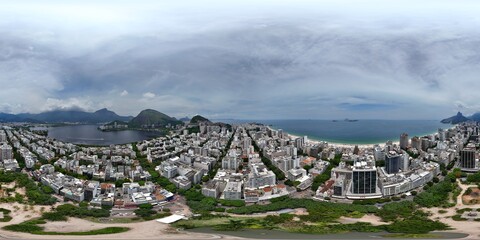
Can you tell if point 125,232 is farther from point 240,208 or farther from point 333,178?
point 333,178

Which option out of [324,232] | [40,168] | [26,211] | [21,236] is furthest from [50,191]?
[324,232]

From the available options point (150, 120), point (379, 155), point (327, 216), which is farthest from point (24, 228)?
point (150, 120)

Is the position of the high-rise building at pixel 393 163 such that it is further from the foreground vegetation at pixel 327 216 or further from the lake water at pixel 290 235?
the lake water at pixel 290 235

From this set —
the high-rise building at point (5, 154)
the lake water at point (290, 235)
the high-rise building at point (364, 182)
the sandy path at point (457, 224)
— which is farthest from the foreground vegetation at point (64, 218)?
the high-rise building at point (5, 154)

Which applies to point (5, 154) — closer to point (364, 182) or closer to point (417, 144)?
point (364, 182)

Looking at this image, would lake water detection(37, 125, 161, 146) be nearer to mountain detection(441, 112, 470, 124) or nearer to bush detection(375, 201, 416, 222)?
bush detection(375, 201, 416, 222)

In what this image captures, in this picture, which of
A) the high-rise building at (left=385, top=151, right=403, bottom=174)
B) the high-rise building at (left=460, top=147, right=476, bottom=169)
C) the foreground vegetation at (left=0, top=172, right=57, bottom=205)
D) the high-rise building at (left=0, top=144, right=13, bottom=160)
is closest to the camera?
the foreground vegetation at (left=0, top=172, right=57, bottom=205)

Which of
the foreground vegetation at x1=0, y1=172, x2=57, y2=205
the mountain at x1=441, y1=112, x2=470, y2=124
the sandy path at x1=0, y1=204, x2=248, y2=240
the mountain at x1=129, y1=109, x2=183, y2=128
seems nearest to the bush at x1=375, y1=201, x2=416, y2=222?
the sandy path at x1=0, y1=204, x2=248, y2=240
